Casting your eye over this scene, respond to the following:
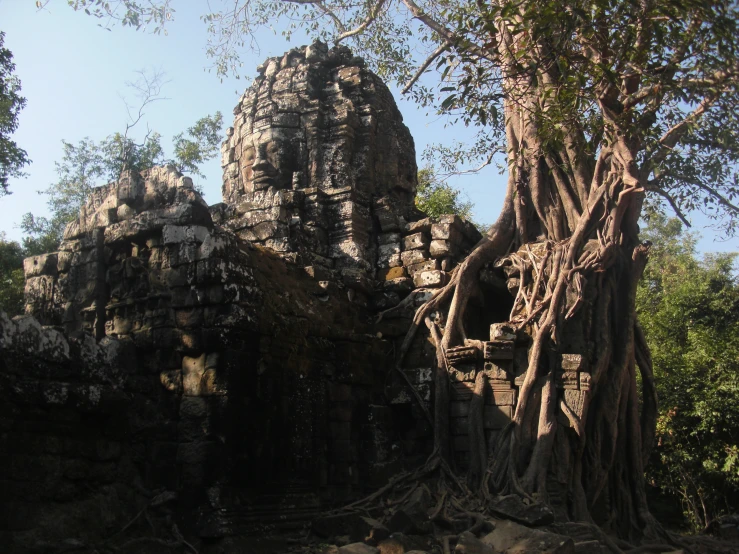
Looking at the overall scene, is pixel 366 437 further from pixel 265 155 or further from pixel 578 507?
pixel 265 155

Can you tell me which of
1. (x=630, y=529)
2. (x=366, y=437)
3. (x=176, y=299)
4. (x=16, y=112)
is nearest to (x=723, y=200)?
(x=630, y=529)

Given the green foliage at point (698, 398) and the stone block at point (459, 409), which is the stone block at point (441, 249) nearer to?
the stone block at point (459, 409)

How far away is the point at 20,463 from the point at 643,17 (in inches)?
220

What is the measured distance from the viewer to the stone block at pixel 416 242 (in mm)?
8609

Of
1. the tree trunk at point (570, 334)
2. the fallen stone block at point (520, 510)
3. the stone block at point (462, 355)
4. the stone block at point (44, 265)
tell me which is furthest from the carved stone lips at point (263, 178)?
the fallen stone block at point (520, 510)

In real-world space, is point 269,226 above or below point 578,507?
above

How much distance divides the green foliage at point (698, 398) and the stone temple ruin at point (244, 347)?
429 centimetres

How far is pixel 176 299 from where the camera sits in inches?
251

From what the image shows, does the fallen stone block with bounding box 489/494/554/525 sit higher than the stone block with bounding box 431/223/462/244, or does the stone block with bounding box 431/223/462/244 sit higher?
the stone block with bounding box 431/223/462/244

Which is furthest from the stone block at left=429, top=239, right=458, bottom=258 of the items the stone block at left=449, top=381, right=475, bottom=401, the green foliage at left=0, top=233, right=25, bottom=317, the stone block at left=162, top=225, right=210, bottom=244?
the green foliage at left=0, top=233, right=25, bottom=317

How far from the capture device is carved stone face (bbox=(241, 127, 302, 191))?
942 cm

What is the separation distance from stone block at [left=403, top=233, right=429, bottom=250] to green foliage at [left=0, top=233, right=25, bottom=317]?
23.4ft

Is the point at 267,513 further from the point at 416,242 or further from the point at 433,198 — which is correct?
the point at 433,198

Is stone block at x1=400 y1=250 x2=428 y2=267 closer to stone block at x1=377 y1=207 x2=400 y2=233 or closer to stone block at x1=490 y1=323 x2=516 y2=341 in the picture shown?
stone block at x1=377 y1=207 x2=400 y2=233
